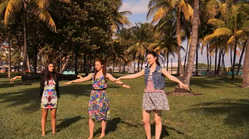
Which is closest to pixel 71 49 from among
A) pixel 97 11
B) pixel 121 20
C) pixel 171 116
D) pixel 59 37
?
Answer: pixel 59 37

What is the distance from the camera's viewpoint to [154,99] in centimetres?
437

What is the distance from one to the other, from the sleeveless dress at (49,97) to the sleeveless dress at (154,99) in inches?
82.8

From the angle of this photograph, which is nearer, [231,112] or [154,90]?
[154,90]

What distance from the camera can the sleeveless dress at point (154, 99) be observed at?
4344mm

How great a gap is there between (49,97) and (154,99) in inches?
92.2

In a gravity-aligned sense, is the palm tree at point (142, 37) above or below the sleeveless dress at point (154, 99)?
above

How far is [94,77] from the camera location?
4879 mm

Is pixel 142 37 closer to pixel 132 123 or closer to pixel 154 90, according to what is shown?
pixel 132 123

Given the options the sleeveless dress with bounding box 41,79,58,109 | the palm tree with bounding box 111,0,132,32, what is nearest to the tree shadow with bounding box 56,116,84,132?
Answer: the sleeveless dress with bounding box 41,79,58,109

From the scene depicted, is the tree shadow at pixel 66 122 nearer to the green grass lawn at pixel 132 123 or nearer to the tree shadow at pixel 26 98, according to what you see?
the green grass lawn at pixel 132 123

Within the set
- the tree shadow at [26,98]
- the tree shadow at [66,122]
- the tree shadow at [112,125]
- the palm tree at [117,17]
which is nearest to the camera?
the tree shadow at [112,125]

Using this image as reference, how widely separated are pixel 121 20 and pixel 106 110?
31.8 metres

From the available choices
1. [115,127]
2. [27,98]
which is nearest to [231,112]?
[115,127]

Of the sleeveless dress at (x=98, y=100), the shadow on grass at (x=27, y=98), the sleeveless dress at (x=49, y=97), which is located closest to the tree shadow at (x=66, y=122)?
the sleeveless dress at (x=49, y=97)
